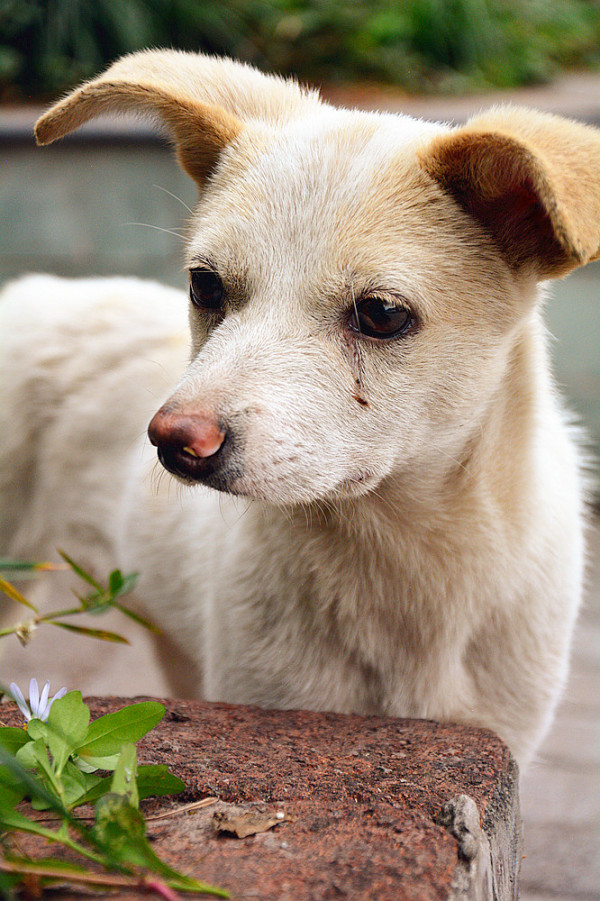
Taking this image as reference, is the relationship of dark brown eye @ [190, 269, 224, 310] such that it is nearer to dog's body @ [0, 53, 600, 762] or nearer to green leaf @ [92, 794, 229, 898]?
dog's body @ [0, 53, 600, 762]

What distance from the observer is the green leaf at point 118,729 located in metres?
1.52

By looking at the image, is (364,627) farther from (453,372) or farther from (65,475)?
(65,475)

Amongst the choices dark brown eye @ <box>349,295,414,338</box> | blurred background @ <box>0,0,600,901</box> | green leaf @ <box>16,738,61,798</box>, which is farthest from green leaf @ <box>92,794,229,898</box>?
blurred background @ <box>0,0,600,901</box>

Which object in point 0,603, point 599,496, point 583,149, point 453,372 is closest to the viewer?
point 583,149

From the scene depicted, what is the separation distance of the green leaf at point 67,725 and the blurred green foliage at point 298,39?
20.2 feet

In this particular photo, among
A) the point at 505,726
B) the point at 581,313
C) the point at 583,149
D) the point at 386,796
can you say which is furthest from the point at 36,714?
the point at 581,313

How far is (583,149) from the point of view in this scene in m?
1.76

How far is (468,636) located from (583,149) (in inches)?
45.1

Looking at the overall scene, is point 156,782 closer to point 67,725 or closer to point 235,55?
point 67,725

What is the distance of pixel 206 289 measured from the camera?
6.82ft

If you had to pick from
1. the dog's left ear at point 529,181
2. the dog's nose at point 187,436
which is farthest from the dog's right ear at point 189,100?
the dog's nose at point 187,436

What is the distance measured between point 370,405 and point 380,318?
17 cm

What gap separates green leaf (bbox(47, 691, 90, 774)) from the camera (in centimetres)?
148

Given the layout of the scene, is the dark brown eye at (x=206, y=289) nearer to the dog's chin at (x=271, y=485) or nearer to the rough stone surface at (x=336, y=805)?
the dog's chin at (x=271, y=485)
